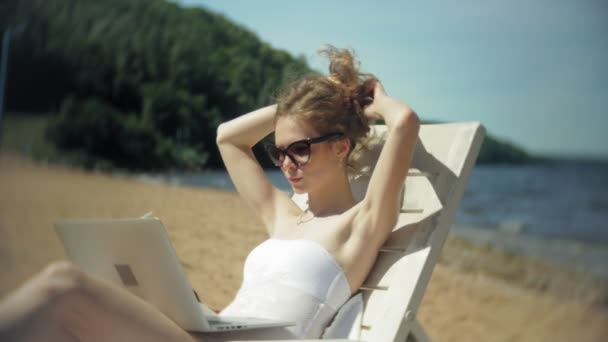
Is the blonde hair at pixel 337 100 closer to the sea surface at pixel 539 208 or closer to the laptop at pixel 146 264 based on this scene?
the laptop at pixel 146 264

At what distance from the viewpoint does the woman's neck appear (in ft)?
7.29

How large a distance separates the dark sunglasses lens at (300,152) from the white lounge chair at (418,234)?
1.20 ft

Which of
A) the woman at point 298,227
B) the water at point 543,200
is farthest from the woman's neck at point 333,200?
the water at point 543,200

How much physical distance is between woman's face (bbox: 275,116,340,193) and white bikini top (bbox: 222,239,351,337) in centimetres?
23

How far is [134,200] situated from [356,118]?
35.8 ft

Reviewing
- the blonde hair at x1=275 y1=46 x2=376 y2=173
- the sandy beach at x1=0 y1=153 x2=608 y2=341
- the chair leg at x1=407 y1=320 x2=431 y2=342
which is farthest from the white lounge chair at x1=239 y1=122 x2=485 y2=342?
the sandy beach at x1=0 y1=153 x2=608 y2=341

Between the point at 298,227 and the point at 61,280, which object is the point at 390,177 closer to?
the point at 298,227

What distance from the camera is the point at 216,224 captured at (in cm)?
893

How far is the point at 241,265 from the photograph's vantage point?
6590 mm

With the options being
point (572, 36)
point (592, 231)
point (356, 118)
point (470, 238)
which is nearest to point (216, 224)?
point (470, 238)

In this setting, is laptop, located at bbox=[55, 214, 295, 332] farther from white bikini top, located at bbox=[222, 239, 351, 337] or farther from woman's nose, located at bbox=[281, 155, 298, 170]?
woman's nose, located at bbox=[281, 155, 298, 170]

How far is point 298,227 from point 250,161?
1.35 feet

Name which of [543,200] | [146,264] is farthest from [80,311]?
[543,200]

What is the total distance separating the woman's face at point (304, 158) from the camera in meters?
2.14
